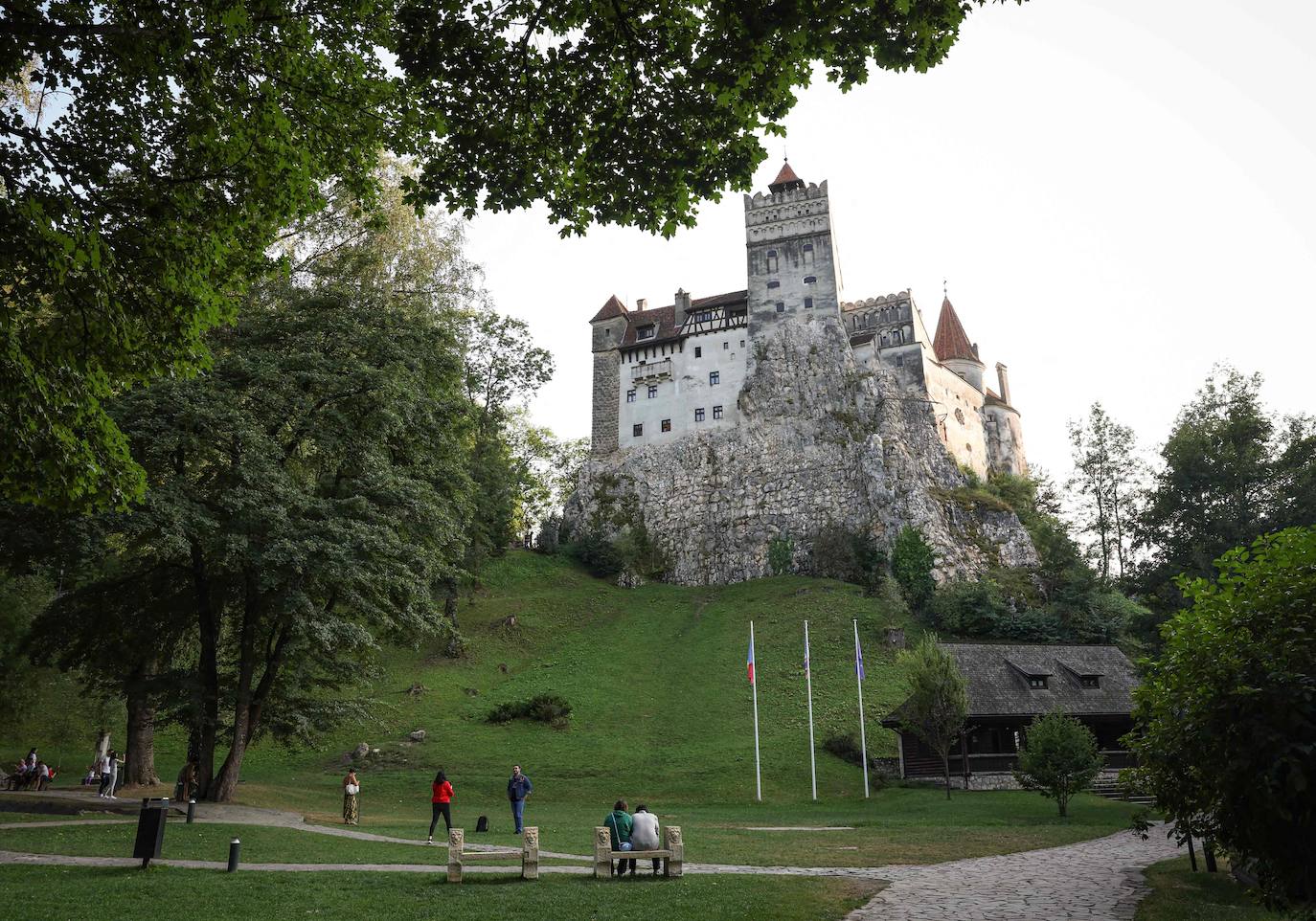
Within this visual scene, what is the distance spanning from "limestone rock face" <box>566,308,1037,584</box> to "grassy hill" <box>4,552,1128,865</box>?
6194mm

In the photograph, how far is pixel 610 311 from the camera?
8569 centimetres

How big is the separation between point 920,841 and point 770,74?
57.5 feet

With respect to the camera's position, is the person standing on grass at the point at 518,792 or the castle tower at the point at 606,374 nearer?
the person standing on grass at the point at 518,792

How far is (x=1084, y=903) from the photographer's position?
12.7m


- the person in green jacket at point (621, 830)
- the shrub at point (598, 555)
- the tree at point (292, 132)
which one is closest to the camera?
the tree at point (292, 132)

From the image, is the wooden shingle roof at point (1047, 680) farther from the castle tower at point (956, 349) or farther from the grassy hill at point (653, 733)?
the castle tower at point (956, 349)

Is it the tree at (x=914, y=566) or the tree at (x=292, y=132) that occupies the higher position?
the tree at (x=914, y=566)

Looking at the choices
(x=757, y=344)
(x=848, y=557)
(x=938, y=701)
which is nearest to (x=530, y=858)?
(x=938, y=701)

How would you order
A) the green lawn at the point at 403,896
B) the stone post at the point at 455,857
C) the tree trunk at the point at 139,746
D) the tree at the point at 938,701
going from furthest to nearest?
the tree at the point at 938,701
the tree trunk at the point at 139,746
the stone post at the point at 455,857
the green lawn at the point at 403,896

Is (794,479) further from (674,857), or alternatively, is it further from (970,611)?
(674,857)

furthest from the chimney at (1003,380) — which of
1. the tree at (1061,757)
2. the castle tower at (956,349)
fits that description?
the tree at (1061,757)

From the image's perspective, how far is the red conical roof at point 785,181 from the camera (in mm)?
82125

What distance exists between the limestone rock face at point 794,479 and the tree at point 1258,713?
Answer: 58348 millimetres

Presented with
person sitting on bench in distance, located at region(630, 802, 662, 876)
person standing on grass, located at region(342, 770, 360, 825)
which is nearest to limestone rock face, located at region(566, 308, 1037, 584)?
person standing on grass, located at region(342, 770, 360, 825)
